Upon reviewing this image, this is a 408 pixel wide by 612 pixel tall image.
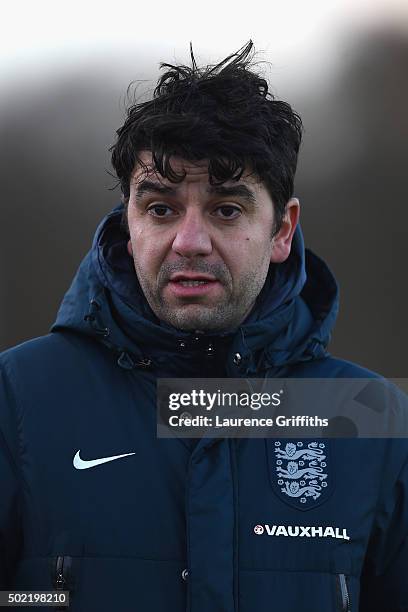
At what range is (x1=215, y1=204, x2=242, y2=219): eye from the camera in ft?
8.41

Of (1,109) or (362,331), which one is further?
(1,109)

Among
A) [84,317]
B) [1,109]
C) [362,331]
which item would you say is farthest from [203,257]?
[1,109]

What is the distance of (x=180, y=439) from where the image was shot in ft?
8.16

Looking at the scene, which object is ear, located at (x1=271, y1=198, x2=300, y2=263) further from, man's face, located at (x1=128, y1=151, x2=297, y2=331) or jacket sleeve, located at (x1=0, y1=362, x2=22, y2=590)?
jacket sleeve, located at (x1=0, y1=362, x2=22, y2=590)

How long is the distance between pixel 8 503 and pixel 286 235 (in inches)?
40.6

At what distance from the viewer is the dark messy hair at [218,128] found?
255 centimetres

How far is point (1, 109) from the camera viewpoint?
19234mm

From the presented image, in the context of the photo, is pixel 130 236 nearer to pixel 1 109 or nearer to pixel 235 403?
pixel 235 403

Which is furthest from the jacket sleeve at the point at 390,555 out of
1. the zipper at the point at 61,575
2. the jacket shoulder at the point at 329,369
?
the zipper at the point at 61,575

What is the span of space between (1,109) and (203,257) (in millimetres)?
17514

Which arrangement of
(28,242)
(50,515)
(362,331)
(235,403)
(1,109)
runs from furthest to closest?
(1,109) → (28,242) → (362,331) → (235,403) → (50,515)
